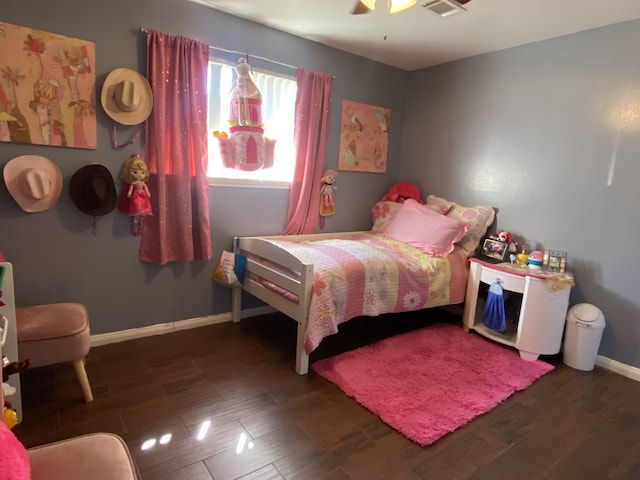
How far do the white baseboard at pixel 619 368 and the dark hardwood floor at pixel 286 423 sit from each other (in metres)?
0.05

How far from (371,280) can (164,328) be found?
1.52 meters

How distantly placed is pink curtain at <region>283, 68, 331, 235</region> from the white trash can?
2098 mm

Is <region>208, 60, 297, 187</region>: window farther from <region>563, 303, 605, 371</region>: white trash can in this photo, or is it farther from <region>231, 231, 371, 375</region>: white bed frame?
<region>563, 303, 605, 371</region>: white trash can

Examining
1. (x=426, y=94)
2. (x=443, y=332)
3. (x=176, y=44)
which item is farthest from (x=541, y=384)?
(x=176, y=44)

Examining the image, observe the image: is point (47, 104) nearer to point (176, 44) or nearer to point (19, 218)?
point (19, 218)

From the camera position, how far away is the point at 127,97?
7.66 feet

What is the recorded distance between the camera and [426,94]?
12.7ft

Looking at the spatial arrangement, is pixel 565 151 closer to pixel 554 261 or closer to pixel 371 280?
pixel 554 261

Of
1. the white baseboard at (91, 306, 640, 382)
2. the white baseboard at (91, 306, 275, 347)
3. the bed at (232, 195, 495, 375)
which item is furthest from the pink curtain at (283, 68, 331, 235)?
the white baseboard at (91, 306, 640, 382)

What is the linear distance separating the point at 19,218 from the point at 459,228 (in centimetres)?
298

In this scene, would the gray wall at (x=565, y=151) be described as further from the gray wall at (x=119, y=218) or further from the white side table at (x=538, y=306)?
the gray wall at (x=119, y=218)

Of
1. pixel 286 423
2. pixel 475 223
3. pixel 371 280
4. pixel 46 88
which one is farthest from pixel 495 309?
pixel 46 88

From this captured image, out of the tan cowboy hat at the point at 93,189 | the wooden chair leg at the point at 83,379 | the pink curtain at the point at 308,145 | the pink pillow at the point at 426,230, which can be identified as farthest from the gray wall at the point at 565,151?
the wooden chair leg at the point at 83,379

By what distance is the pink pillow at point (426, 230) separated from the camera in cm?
316
